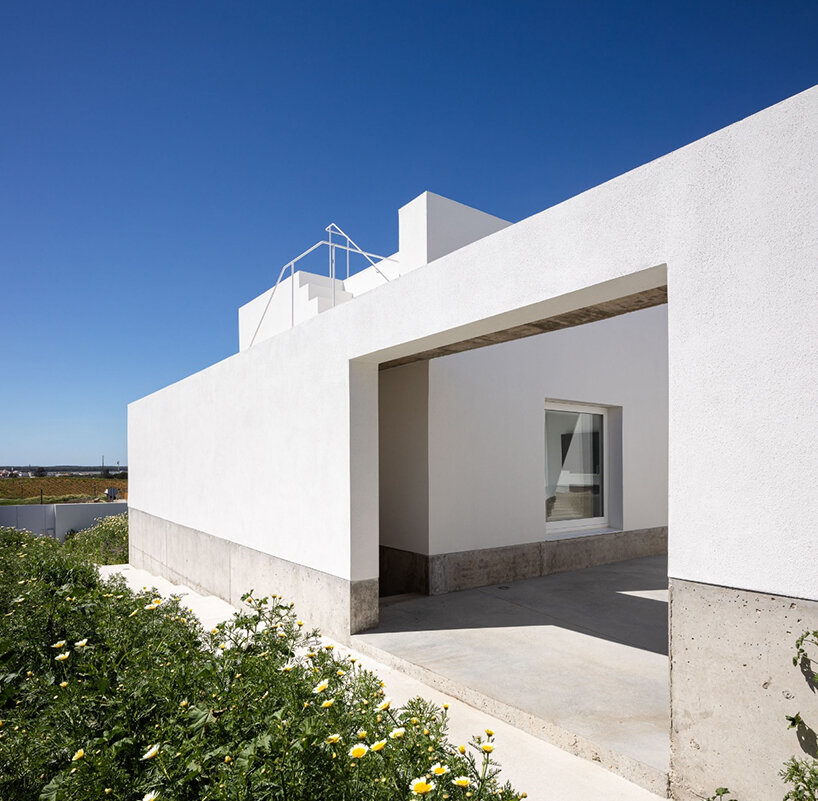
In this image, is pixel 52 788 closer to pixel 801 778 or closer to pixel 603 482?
pixel 801 778

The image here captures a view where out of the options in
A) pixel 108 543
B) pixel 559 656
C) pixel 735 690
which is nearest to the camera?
pixel 735 690

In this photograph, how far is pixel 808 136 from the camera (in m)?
2.52

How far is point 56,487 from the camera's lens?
36125mm

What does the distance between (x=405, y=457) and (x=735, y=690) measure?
4927 millimetres

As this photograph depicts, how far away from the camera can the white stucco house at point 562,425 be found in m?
2.58

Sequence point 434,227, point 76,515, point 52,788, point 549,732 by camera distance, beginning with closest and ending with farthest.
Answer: point 52,788, point 549,732, point 434,227, point 76,515

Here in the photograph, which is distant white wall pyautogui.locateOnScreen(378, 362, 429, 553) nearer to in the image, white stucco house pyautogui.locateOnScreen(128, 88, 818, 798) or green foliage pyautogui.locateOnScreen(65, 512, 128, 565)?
white stucco house pyautogui.locateOnScreen(128, 88, 818, 798)

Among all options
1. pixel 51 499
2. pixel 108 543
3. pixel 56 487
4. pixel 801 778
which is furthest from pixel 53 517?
pixel 801 778

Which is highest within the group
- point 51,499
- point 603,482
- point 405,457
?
point 405,457

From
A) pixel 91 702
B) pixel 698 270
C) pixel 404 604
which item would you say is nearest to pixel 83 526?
pixel 404 604

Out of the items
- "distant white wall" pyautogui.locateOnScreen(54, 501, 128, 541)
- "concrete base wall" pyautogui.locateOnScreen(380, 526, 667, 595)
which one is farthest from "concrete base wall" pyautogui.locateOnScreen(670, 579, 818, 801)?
"distant white wall" pyautogui.locateOnScreen(54, 501, 128, 541)

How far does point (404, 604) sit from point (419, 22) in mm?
7673

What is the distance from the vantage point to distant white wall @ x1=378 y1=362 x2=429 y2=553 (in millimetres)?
6961

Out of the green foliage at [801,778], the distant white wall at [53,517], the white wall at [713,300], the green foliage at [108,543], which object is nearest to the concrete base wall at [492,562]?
the white wall at [713,300]
